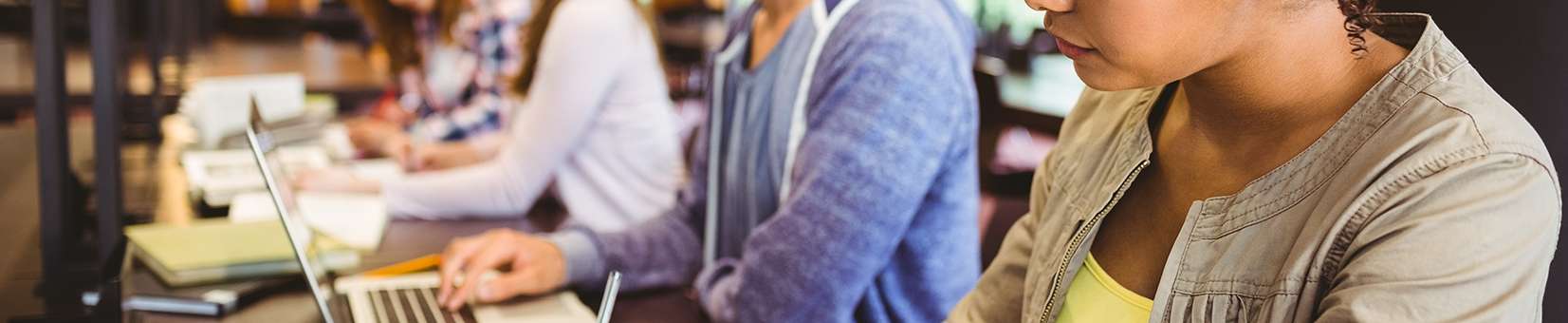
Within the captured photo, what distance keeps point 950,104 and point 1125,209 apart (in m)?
0.39

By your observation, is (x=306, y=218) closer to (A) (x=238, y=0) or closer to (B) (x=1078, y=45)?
(B) (x=1078, y=45)

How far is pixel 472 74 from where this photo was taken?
2.95 metres

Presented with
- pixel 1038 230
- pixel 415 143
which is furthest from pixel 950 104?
pixel 415 143

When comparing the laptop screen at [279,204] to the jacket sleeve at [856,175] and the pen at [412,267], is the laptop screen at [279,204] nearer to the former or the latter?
the pen at [412,267]

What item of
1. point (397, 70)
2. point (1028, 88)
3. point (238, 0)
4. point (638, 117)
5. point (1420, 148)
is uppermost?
point (1420, 148)

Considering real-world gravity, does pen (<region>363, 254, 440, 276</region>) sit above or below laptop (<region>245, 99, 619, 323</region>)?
below

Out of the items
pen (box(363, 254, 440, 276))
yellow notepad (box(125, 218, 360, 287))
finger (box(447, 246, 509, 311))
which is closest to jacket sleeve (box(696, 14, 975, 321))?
finger (box(447, 246, 509, 311))

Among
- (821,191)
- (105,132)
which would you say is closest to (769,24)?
(821,191)

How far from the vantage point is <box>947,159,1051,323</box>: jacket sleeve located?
1.23 meters

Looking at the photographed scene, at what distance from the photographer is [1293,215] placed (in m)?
0.87

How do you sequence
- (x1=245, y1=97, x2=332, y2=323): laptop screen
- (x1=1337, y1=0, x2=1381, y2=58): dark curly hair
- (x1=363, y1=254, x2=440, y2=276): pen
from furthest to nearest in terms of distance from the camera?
(x1=363, y1=254, x2=440, y2=276): pen, (x1=245, y1=97, x2=332, y2=323): laptop screen, (x1=1337, y1=0, x2=1381, y2=58): dark curly hair

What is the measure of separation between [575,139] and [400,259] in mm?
506

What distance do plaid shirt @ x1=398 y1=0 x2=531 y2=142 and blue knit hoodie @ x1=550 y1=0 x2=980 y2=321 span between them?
123 cm

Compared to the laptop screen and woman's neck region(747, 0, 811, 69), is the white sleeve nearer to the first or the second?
woman's neck region(747, 0, 811, 69)
